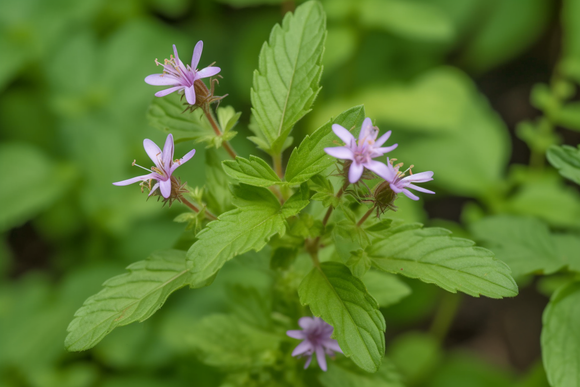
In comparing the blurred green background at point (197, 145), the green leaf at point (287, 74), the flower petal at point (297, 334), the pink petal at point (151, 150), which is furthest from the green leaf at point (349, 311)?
the blurred green background at point (197, 145)

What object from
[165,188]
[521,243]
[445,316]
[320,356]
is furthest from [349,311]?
[445,316]

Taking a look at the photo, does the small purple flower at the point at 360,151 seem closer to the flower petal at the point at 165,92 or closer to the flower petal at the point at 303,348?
the flower petal at the point at 165,92

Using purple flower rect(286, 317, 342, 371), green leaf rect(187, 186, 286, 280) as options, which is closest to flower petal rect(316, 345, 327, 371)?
purple flower rect(286, 317, 342, 371)

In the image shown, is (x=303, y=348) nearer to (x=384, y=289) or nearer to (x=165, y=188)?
(x=384, y=289)

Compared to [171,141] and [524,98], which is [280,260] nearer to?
[171,141]

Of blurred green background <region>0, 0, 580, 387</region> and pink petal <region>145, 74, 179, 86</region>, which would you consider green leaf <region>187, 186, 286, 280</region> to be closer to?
pink petal <region>145, 74, 179, 86</region>

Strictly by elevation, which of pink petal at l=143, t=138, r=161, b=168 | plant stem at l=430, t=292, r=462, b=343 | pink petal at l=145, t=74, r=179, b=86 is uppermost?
pink petal at l=145, t=74, r=179, b=86
